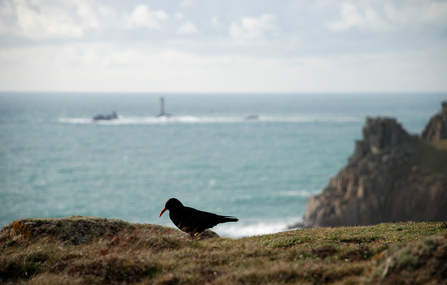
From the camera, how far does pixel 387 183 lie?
52219 mm

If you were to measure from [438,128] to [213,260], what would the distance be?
64.1 metres

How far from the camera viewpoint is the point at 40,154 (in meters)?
130

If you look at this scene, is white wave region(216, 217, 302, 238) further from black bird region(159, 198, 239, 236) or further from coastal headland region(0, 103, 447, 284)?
black bird region(159, 198, 239, 236)

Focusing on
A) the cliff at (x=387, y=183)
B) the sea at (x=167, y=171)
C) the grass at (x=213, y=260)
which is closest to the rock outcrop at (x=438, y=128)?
the cliff at (x=387, y=183)

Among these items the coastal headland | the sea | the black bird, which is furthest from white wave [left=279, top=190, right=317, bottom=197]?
the black bird

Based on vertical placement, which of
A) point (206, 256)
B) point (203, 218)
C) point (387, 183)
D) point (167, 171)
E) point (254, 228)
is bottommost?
point (254, 228)

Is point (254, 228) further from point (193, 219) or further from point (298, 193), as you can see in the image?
point (193, 219)

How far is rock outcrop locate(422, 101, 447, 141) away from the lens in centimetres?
6050

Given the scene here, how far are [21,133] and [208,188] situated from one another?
416 ft

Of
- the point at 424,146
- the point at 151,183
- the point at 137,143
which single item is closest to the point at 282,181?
the point at 151,183

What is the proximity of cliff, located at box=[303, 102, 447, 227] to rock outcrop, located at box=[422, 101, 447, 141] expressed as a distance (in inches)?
6.1

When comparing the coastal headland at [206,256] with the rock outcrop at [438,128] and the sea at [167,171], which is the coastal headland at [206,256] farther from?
the rock outcrop at [438,128]

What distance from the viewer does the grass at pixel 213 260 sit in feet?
22.6

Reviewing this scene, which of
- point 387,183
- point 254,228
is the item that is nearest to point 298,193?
point 254,228
